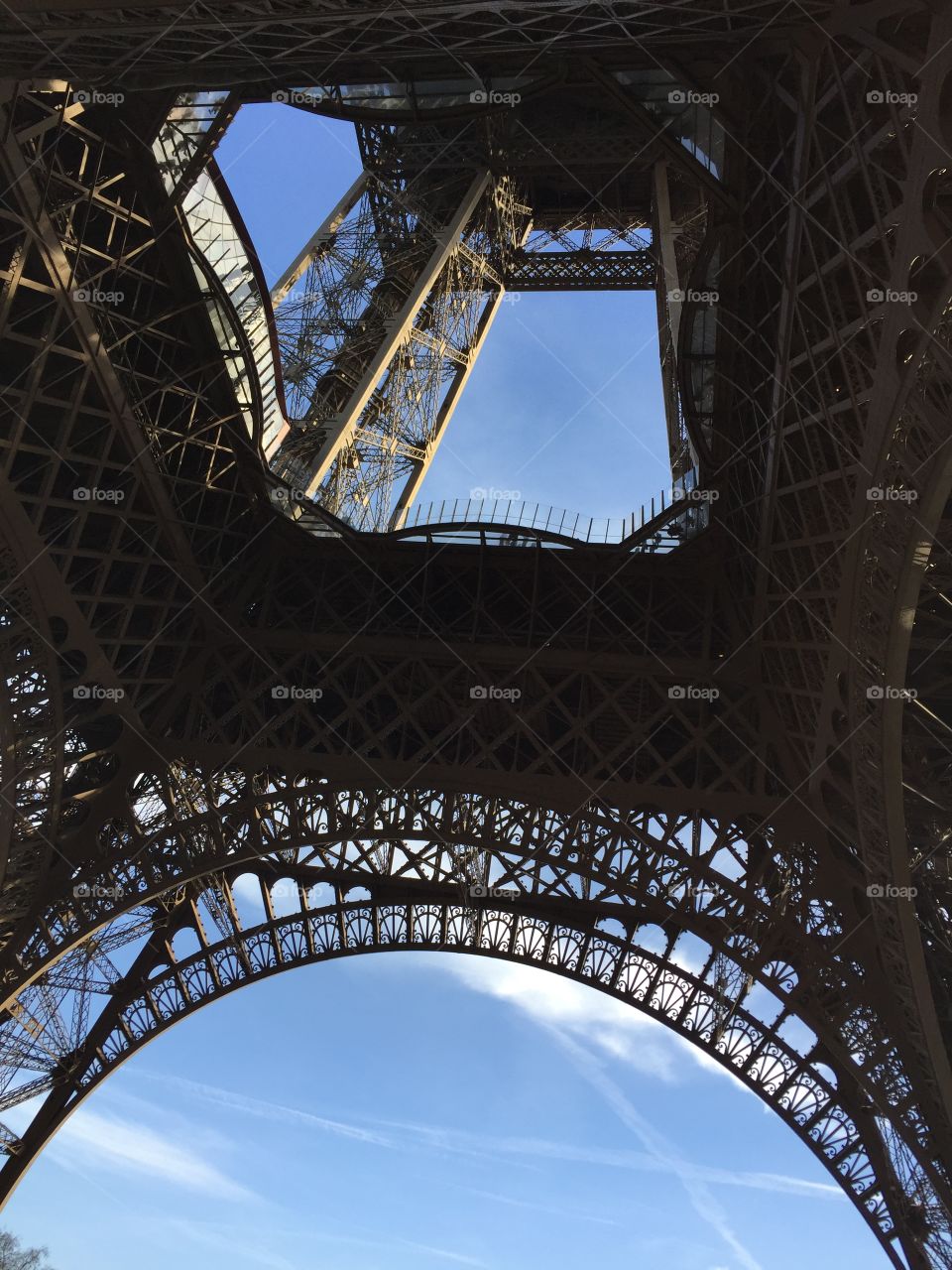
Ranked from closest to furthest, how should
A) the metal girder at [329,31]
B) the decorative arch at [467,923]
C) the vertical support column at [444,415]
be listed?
the metal girder at [329,31] < the decorative arch at [467,923] < the vertical support column at [444,415]

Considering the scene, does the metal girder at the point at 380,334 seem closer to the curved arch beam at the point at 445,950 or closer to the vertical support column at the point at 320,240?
the vertical support column at the point at 320,240

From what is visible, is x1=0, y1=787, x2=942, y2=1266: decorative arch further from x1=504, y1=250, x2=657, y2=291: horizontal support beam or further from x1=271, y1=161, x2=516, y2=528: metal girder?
x1=504, y1=250, x2=657, y2=291: horizontal support beam

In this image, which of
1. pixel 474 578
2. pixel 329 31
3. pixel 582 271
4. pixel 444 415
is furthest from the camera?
pixel 582 271

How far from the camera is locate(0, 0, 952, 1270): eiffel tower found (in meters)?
8.97

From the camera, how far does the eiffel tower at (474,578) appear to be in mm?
8969

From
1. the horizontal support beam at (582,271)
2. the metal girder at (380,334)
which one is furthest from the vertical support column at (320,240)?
the horizontal support beam at (582,271)

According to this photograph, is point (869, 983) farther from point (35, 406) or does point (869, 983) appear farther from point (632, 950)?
point (35, 406)

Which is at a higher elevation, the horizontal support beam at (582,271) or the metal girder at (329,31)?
the horizontal support beam at (582,271)

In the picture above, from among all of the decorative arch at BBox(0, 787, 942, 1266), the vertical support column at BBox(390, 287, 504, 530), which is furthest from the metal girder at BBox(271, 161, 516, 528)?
the decorative arch at BBox(0, 787, 942, 1266)

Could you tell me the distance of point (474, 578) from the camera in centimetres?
1911

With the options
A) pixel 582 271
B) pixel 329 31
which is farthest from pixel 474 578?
pixel 582 271

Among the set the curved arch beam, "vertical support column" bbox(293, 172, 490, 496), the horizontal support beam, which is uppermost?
the horizontal support beam

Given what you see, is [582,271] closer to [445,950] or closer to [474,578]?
[474,578]

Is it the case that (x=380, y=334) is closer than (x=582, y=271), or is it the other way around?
(x=380, y=334)
